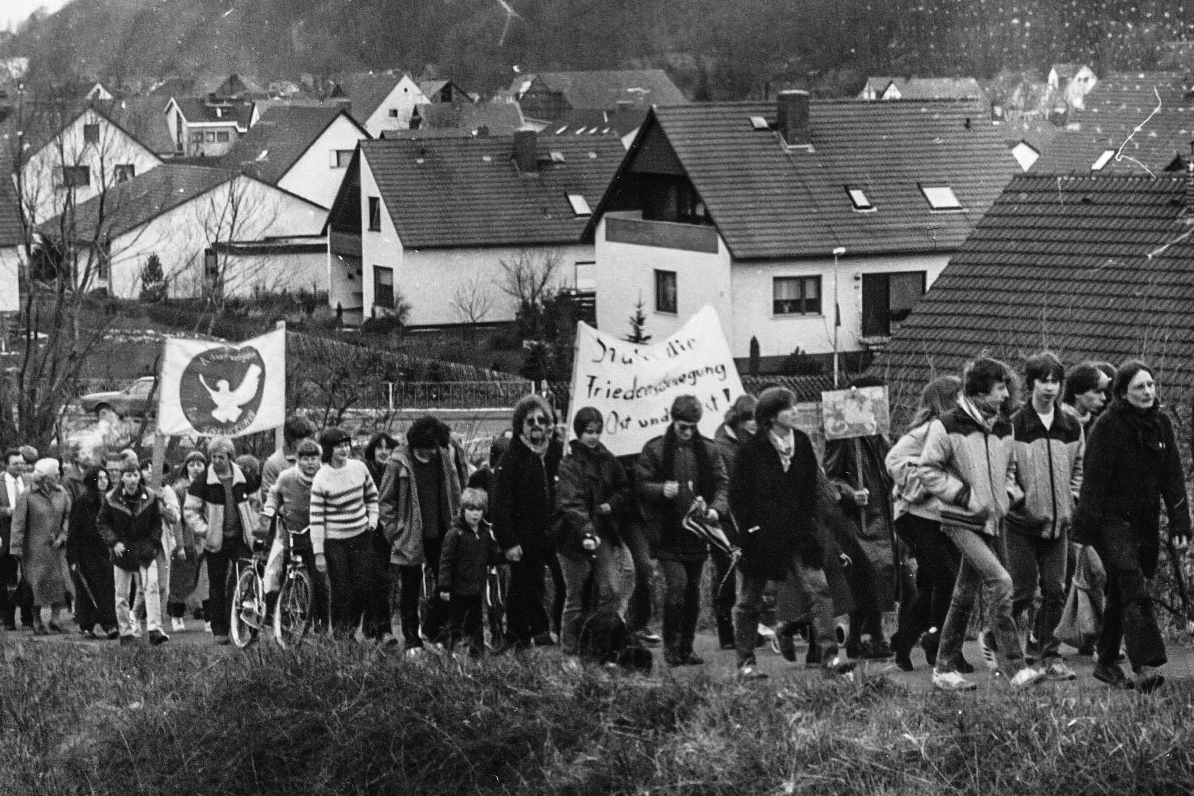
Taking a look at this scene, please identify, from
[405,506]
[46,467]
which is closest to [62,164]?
[46,467]

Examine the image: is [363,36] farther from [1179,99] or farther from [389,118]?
[1179,99]

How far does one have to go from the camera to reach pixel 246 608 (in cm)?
1394

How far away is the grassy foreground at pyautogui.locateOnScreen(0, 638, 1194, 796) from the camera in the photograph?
29.1 feet

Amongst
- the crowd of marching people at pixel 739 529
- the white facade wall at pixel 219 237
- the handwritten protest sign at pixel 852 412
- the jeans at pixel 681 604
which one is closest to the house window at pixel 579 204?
the white facade wall at pixel 219 237

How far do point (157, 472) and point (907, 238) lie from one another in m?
33.2

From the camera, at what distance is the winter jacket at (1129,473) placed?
9.45m

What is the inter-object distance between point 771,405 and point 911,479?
92cm

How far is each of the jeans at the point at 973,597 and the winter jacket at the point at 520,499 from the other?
253cm

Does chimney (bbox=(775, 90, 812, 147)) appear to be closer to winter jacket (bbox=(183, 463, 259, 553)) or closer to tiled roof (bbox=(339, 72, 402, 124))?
tiled roof (bbox=(339, 72, 402, 124))

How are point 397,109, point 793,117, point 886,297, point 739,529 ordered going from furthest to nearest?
point 397,109 → point 793,117 → point 886,297 → point 739,529

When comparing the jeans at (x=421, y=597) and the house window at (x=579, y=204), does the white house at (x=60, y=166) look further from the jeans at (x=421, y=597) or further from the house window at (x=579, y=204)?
the jeans at (x=421, y=597)

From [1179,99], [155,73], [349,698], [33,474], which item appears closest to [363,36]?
[155,73]

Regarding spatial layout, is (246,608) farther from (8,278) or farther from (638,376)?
(8,278)

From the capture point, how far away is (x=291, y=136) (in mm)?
73375
